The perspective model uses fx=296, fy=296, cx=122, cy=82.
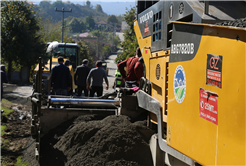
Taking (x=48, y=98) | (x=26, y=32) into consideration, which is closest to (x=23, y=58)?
(x=26, y=32)

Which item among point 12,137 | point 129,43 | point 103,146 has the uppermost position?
point 129,43

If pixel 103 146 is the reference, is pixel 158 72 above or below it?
above

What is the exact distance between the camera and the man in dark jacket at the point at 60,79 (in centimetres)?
865

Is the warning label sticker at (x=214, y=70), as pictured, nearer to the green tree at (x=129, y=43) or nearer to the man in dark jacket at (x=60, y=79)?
the man in dark jacket at (x=60, y=79)

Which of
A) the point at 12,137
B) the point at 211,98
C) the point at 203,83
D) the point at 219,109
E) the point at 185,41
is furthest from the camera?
the point at 12,137

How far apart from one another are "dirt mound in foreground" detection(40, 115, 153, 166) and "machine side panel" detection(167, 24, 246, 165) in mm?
1534

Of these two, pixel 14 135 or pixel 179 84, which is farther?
pixel 14 135

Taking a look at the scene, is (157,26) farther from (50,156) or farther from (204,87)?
(50,156)

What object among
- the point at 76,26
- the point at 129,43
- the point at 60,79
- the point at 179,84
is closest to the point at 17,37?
the point at 129,43

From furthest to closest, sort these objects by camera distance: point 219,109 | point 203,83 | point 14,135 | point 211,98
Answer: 1. point 14,135
2. point 203,83
3. point 211,98
4. point 219,109

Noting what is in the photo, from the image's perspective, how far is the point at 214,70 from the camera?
251 cm

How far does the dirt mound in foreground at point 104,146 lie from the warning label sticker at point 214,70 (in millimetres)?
2513

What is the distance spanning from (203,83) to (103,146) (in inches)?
104

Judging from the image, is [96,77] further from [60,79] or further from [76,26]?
[76,26]
